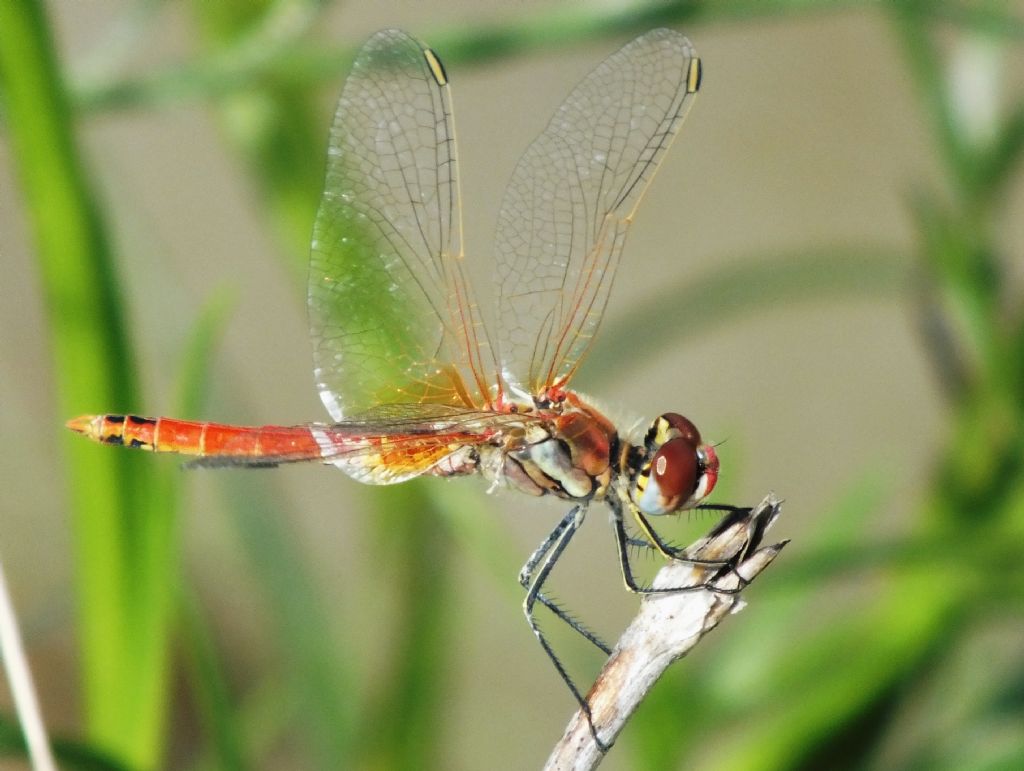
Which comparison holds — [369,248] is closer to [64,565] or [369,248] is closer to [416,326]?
[416,326]

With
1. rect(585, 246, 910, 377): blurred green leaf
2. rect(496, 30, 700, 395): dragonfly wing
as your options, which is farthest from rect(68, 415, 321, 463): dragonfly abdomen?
rect(585, 246, 910, 377): blurred green leaf

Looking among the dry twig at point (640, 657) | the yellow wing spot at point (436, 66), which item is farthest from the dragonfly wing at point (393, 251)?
the dry twig at point (640, 657)

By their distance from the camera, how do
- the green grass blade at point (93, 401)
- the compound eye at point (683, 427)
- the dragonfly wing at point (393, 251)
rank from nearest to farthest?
the green grass blade at point (93, 401), the compound eye at point (683, 427), the dragonfly wing at point (393, 251)

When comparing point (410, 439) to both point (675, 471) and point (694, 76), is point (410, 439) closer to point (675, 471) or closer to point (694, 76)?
point (675, 471)

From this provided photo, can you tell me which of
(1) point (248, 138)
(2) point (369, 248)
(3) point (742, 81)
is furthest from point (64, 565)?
(3) point (742, 81)

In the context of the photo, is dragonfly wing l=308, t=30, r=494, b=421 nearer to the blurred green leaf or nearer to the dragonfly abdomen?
the dragonfly abdomen

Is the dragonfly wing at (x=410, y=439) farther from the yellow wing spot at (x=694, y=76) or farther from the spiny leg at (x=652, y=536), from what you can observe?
the yellow wing spot at (x=694, y=76)

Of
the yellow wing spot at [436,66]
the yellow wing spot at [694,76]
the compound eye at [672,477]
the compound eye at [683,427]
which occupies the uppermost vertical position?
the yellow wing spot at [436,66]
